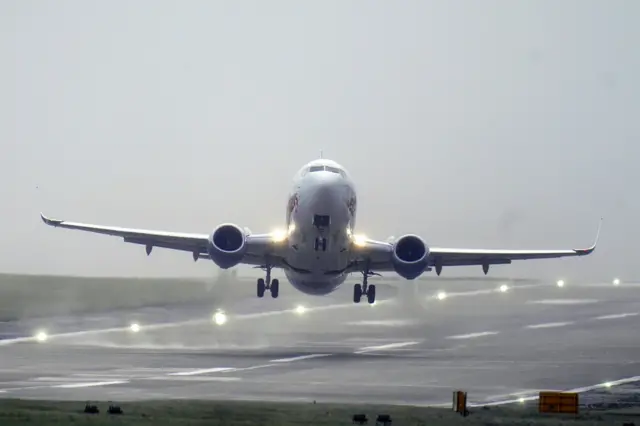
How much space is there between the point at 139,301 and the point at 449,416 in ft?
163

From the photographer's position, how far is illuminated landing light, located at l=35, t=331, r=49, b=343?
61.5 metres

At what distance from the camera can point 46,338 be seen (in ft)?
206

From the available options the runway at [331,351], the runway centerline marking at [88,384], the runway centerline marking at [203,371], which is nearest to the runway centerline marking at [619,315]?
the runway at [331,351]

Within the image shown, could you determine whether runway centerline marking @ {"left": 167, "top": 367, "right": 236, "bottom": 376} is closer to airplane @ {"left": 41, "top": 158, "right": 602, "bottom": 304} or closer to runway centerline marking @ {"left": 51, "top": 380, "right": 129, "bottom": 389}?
runway centerline marking @ {"left": 51, "top": 380, "right": 129, "bottom": 389}

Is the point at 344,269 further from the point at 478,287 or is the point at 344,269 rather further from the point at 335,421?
the point at 478,287

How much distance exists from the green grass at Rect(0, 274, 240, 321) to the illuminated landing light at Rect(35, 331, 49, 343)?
20.2 feet

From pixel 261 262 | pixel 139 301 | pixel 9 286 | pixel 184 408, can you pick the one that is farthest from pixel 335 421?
pixel 9 286

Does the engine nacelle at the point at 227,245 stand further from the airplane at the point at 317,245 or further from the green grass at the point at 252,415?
the green grass at the point at 252,415

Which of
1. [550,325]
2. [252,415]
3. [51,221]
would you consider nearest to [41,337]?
[51,221]

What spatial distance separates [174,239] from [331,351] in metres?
9.97

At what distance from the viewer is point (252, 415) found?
33.9 metres

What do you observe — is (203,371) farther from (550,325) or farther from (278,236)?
(550,325)

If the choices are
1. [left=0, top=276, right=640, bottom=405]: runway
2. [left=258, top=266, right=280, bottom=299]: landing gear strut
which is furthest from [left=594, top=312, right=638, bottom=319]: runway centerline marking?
[left=258, top=266, right=280, bottom=299]: landing gear strut

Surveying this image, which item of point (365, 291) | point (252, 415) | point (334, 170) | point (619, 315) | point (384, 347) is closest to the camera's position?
point (252, 415)
